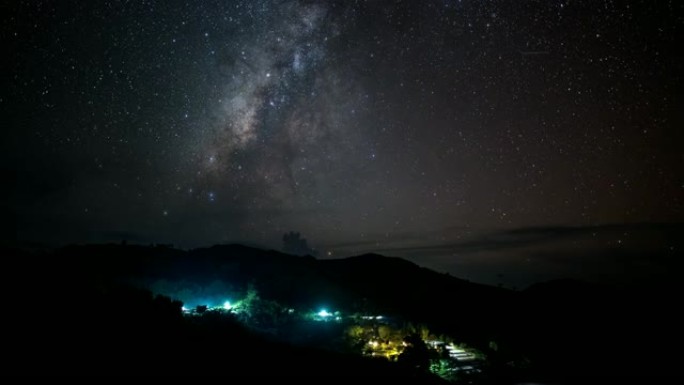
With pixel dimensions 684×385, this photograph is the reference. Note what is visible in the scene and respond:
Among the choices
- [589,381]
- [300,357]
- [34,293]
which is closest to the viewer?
[34,293]

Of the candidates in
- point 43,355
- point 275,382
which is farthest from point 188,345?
point 43,355

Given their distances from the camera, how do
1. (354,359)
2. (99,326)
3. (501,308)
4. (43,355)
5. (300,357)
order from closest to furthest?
1. (43,355)
2. (99,326)
3. (300,357)
4. (354,359)
5. (501,308)

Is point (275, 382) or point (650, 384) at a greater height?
point (275, 382)

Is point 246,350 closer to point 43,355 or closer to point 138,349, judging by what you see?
point 138,349

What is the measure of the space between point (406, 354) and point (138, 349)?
1798cm

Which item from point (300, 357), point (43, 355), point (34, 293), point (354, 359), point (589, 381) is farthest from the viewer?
point (589, 381)

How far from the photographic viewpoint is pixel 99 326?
13.3 metres

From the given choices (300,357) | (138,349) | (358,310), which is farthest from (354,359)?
(358,310)

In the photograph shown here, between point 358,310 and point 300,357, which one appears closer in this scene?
point 300,357

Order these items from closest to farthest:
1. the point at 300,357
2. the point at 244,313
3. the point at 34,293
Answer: the point at 34,293
the point at 300,357
the point at 244,313

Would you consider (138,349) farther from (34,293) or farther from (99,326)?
(34,293)

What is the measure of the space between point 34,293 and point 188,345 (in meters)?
6.32

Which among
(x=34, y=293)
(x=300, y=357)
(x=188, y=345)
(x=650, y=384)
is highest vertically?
(x=34, y=293)

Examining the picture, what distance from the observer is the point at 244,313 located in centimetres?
3488
